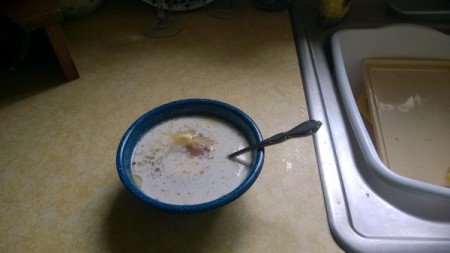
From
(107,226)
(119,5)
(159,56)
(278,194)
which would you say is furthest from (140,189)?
(119,5)

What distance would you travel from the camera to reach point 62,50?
668mm

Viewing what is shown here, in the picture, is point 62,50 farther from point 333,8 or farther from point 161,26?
point 333,8

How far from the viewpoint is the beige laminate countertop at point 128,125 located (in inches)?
19.3

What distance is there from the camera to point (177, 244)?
0.48m

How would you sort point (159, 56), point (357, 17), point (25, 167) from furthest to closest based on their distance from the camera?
point (357, 17) → point (159, 56) → point (25, 167)

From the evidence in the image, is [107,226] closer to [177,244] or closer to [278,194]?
[177,244]

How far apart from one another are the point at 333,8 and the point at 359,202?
0.50 metres

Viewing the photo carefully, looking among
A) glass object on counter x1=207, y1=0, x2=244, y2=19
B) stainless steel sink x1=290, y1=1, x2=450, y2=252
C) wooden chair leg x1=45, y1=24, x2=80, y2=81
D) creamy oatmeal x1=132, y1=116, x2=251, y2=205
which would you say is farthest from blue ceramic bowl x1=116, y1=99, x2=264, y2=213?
glass object on counter x1=207, y1=0, x2=244, y2=19

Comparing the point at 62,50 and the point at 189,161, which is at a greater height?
the point at 62,50

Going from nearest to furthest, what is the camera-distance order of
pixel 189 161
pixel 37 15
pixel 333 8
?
pixel 189 161, pixel 37 15, pixel 333 8

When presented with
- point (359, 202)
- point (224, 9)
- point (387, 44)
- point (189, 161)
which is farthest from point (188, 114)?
point (387, 44)

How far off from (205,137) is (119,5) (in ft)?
1.84

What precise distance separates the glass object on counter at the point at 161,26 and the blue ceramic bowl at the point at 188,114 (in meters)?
0.34

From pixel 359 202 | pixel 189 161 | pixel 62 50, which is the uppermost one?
pixel 62 50
